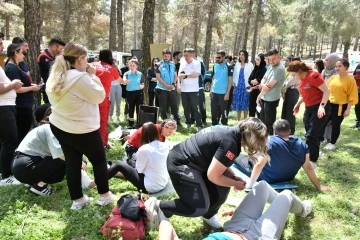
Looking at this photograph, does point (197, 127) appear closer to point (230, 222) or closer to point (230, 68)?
point (230, 68)

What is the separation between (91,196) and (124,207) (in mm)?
962

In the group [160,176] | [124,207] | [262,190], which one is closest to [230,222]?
[262,190]

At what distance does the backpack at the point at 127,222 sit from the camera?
9.62ft

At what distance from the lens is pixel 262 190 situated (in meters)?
3.16

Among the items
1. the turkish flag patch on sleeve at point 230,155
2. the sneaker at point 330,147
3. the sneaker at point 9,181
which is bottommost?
the sneaker at point 9,181

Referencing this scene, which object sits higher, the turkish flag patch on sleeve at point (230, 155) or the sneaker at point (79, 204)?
the turkish flag patch on sleeve at point (230, 155)

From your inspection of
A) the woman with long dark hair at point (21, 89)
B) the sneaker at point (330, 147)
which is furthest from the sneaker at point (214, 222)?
the sneaker at point (330, 147)

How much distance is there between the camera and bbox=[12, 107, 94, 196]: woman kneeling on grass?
3.71m

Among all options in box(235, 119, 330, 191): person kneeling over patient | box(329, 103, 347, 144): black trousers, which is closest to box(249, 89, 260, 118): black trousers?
box(329, 103, 347, 144): black trousers

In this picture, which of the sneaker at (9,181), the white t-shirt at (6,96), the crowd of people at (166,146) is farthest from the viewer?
the sneaker at (9,181)

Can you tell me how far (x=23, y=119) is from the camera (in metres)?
→ 4.61

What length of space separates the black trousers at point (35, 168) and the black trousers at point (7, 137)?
13.3 inches

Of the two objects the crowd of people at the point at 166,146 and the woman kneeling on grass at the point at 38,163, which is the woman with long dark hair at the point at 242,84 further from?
the woman kneeling on grass at the point at 38,163

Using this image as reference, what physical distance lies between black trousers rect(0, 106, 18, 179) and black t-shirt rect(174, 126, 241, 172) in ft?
7.52
